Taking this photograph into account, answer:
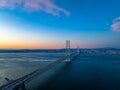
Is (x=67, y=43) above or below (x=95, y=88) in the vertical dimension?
above

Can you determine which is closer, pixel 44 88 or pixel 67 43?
pixel 44 88

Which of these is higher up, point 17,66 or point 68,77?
point 17,66

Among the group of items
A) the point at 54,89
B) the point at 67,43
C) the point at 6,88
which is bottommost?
the point at 54,89

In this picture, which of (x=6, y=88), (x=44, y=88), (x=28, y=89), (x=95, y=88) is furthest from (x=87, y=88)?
(x=6, y=88)

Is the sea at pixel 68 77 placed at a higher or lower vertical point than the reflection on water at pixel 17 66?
lower

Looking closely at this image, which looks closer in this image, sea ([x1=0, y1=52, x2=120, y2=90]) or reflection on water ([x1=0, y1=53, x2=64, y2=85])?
sea ([x1=0, y1=52, x2=120, y2=90])

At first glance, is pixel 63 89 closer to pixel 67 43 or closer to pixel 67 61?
pixel 67 61

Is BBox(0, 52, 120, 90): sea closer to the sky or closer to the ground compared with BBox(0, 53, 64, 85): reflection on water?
closer to the ground

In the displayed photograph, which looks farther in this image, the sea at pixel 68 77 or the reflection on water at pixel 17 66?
the reflection on water at pixel 17 66

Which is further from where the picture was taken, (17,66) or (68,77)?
(17,66)

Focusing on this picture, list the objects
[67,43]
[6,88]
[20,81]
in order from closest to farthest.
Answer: [6,88], [20,81], [67,43]

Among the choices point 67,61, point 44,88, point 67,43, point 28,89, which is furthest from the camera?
point 67,43
